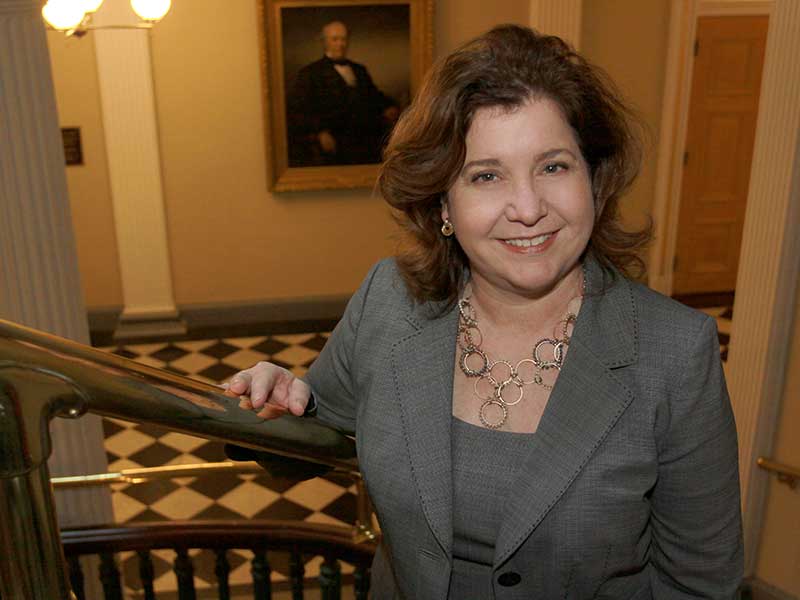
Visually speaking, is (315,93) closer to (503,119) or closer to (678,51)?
(678,51)

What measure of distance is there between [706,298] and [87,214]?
6.58 meters

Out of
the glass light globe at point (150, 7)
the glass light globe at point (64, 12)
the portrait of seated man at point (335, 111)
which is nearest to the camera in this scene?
the glass light globe at point (64, 12)

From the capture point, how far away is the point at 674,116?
28.3 feet

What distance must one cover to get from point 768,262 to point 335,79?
4.94 m

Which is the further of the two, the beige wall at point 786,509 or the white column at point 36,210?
the beige wall at point 786,509

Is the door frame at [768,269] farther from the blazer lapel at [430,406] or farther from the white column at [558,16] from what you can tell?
the white column at [558,16]

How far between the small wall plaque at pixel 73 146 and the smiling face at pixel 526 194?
7.00m

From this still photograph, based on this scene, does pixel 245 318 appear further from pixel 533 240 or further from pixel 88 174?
pixel 533 240

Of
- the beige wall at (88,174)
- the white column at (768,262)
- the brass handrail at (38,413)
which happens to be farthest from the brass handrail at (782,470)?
the beige wall at (88,174)

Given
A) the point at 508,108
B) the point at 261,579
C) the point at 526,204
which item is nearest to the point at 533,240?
the point at 526,204

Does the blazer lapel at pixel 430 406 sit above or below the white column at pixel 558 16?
below

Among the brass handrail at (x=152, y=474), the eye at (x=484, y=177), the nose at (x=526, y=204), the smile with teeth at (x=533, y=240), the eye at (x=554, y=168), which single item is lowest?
the brass handrail at (x=152, y=474)

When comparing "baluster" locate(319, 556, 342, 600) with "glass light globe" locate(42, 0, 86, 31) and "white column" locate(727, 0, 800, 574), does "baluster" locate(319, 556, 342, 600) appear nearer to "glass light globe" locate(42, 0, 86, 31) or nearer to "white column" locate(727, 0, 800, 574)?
"white column" locate(727, 0, 800, 574)

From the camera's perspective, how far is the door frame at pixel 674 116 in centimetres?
835
